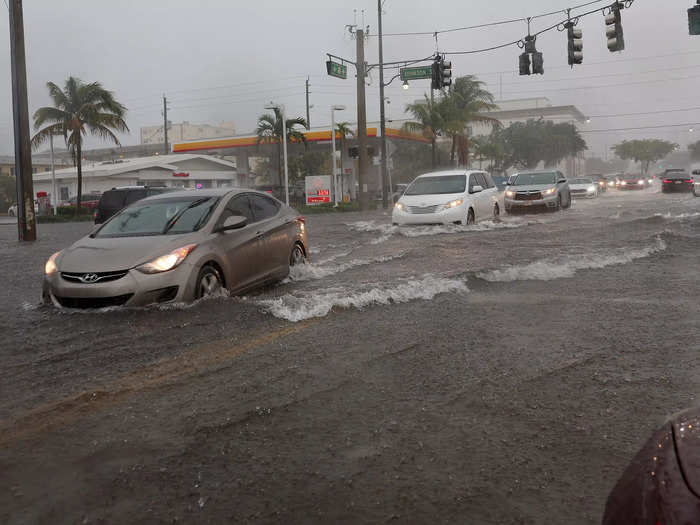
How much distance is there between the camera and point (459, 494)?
3.02 m

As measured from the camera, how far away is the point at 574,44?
2319 centimetres

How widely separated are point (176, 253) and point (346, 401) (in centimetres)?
373

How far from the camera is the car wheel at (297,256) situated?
9938mm

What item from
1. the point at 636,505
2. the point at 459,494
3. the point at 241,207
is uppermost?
the point at 241,207

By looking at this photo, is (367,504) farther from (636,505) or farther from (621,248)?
(621,248)

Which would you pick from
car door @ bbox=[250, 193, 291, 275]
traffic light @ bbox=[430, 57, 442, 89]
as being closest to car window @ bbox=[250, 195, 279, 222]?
car door @ bbox=[250, 193, 291, 275]

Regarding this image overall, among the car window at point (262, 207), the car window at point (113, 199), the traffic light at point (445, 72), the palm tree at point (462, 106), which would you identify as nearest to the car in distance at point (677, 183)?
the palm tree at point (462, 106)

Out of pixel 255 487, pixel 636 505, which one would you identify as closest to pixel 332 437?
pixel 255 487

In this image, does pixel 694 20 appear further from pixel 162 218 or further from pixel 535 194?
pixel 162 218

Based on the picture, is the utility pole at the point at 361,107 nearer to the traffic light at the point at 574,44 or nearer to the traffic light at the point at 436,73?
the traffic light at the point at 436,73

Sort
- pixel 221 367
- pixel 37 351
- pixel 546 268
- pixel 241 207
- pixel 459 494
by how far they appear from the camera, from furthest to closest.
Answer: pixel 546 268 < pixel 241 207 < pixel 37 351 < pixel 221 367 < pixel 459 494

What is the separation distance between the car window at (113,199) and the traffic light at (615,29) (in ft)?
47.7

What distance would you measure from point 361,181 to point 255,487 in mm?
31728

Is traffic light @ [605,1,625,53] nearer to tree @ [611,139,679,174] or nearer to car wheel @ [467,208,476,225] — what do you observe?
car wheel @ [467,208,476,225]
